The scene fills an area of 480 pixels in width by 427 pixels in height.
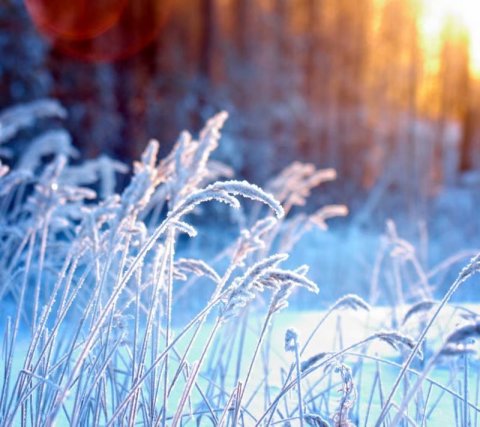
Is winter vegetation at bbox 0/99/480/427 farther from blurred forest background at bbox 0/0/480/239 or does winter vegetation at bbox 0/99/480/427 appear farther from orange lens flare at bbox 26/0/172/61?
orange lens flare at bbox 26/0/172/61

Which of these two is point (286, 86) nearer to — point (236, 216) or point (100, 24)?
point (100, 24)

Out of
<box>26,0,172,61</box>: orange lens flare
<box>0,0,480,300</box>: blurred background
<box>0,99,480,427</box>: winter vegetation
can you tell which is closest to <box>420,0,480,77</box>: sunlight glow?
<box>0,0,480,300</box>: blurred background

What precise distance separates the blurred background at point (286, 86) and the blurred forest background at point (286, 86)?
2 cm

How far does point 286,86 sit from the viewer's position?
9.28 meters

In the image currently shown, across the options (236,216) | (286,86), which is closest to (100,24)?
(286,86)

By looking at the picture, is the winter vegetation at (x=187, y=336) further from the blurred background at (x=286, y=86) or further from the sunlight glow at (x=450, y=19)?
the sunlight glow at (x=450, y=19)

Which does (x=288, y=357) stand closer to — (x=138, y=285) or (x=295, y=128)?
(x=138, y=285)

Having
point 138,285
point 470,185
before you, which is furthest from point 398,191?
point 138,285

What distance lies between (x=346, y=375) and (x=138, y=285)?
0.39m

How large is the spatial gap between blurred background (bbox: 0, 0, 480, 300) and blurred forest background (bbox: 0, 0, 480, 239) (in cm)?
2

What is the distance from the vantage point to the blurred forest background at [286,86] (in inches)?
235

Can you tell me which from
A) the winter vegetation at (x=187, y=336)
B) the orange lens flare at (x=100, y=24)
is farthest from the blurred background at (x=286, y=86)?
the winter vegetation at (x=187, y=336)

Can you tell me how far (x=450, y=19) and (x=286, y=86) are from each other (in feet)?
22.0

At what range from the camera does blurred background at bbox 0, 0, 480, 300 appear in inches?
235
